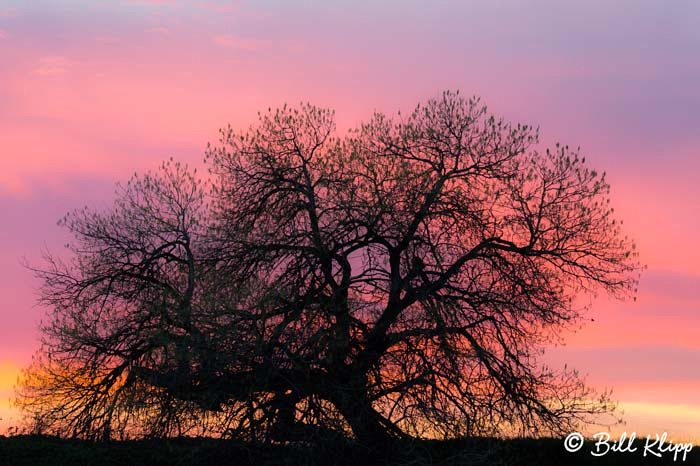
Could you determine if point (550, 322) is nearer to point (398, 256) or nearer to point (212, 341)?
point (398, 256)

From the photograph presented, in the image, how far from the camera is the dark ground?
1814 cm

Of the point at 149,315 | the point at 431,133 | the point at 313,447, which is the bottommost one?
the point at 313,447

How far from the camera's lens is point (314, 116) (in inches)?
875

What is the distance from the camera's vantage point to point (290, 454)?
58.5ft

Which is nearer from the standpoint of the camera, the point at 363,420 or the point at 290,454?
the point at 290,454

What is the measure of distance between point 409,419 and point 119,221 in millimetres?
11518

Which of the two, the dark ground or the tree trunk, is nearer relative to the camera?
the dark ground

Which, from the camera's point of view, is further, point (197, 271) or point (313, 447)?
point (197, 271)

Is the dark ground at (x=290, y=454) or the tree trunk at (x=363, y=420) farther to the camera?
the tree trunk at (x=363, y=420)

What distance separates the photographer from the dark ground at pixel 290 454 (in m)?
18.1

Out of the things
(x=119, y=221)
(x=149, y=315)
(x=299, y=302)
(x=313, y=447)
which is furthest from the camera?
(x=119, y=221)

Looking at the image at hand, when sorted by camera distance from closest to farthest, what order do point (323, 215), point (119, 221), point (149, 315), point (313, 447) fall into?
point (313, 447), point (323, 215), point (149, 315), point (119, 221)

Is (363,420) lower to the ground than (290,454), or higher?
higher

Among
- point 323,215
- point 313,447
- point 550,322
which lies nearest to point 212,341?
point 313,447
